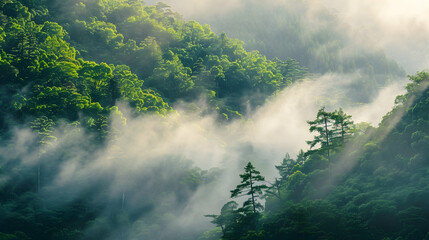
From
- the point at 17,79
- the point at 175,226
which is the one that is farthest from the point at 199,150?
the point at 17,79

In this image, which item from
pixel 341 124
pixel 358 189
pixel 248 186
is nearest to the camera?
pixel 248 186

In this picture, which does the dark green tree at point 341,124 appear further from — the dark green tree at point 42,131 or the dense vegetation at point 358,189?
the dark green tree at point 42,131

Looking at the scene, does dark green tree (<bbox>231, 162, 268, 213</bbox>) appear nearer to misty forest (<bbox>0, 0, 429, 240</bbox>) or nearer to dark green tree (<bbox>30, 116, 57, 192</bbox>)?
misty forest (<bbox>0, 0, 429, 240</bbox>)

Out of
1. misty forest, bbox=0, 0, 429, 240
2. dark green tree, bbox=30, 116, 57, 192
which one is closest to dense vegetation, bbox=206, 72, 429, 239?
misty forest, bbox=0, 0, 429, 240

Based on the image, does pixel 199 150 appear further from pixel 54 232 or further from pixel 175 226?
pixel 54 232

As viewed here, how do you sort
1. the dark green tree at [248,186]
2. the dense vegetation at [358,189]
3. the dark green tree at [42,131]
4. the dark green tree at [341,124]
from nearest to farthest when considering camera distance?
the dense vegetation at [358,189]
the dark green tree at [248,186]
the dark green tree at [42,131]
the dark green tree at [341,124]

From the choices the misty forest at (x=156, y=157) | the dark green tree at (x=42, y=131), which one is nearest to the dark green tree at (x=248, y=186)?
the misty forest at (x=156, y=157)

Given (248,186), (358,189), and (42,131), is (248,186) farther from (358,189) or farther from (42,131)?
(42,131)

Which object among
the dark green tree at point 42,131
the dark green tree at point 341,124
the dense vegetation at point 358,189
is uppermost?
the dark green tree at point 42,131

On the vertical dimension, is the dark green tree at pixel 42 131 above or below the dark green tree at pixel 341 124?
above

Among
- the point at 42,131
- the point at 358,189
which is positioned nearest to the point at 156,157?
the point at 42,131

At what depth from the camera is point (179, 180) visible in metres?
87.0

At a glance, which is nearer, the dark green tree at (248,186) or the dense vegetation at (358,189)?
the dense vegetation at (358,189)

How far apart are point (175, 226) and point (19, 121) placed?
103ft
